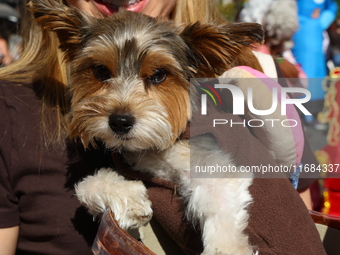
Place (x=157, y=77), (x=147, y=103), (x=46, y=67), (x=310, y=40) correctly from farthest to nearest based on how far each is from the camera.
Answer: (x=310, y=40), (x=46, y=67), (x=157, y=77), (x=147, y=103)

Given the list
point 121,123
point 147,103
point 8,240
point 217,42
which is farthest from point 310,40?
point 8,240

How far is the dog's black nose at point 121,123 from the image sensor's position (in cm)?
210

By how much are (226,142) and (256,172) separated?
223 millimetres

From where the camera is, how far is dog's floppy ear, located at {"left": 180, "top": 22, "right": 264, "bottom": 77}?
211cm

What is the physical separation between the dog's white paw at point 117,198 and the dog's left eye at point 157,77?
21.8 inches

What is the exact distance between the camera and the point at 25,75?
8.79ft

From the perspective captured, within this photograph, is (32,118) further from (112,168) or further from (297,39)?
(297,39)

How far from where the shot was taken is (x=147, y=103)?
2240 millimetres

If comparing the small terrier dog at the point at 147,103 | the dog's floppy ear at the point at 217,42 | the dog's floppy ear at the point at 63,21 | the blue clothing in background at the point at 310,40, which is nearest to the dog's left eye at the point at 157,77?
the small terrier dog at the point at 147,103

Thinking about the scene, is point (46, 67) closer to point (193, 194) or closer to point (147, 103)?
point (147, 103)

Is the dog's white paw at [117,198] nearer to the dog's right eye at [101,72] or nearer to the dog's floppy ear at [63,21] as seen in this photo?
the dog's right eye at [101,72]

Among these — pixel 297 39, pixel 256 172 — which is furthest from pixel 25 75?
pixel 297 39

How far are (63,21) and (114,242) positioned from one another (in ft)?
4.08

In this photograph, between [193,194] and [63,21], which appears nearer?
[193,194]
